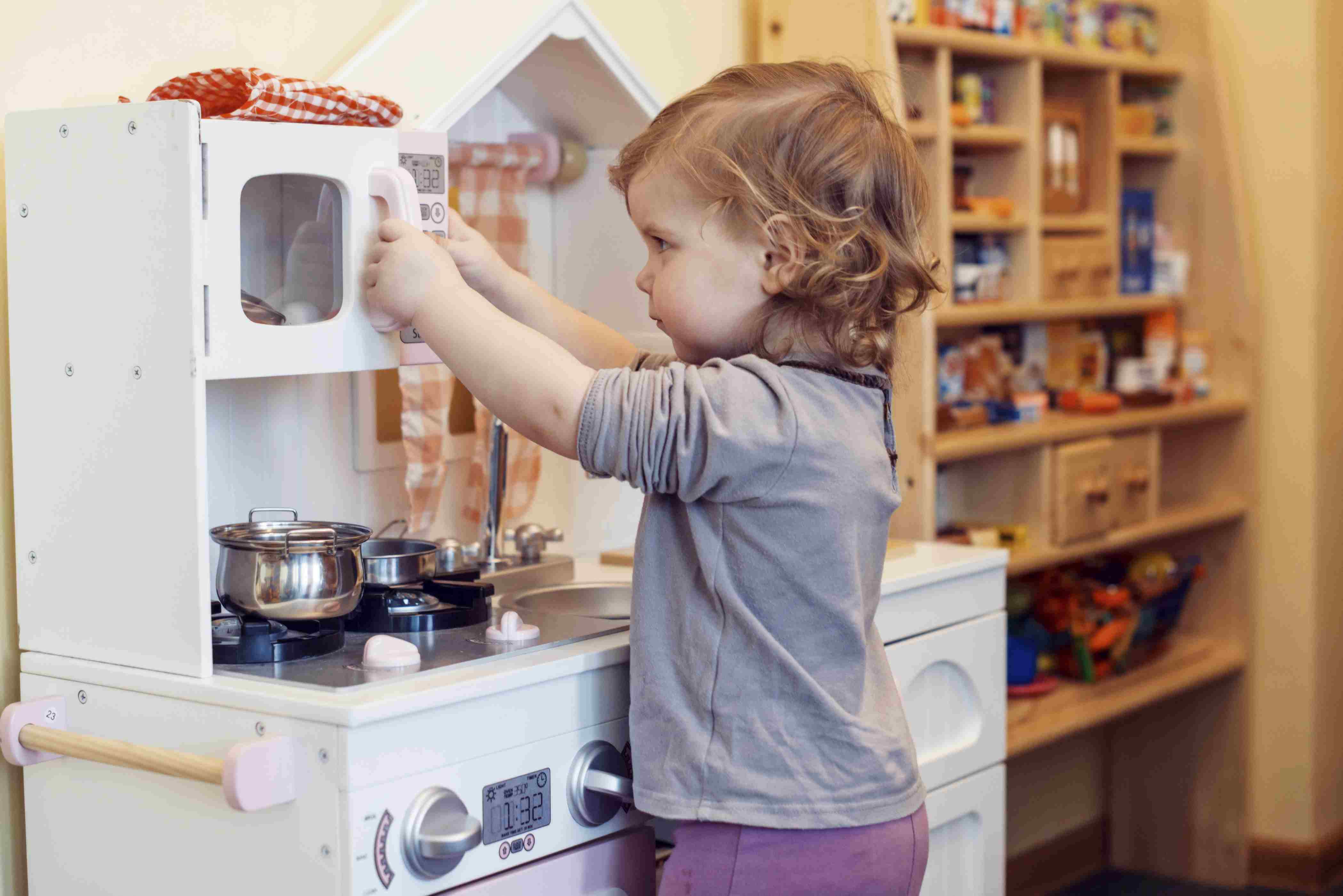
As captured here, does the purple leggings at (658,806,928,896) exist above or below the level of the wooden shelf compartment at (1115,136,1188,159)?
below

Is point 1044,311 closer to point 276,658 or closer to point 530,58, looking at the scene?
point 530,58

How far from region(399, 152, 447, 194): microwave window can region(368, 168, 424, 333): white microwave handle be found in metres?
0.04

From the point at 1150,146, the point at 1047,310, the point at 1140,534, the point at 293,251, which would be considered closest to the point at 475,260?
the point at 293,251

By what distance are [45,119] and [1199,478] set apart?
244 cm

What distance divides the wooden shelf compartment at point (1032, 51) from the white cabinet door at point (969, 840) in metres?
1.10

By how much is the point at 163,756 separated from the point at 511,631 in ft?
0.95

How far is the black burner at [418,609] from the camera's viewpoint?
1.27m

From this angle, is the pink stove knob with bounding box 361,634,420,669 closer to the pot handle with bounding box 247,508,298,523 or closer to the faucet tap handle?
the pot handle with bounding box 247,508,298,523

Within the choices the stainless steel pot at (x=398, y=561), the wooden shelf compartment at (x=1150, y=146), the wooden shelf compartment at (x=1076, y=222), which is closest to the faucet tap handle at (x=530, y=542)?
the stainless steel pot at (x=398, y=561)

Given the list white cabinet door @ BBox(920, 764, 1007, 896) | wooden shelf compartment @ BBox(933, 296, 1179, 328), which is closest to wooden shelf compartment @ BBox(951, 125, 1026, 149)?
wooden shelf compartment @ BBox(933, 296, 1179, 328)

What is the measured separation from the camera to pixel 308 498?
4.99 ft

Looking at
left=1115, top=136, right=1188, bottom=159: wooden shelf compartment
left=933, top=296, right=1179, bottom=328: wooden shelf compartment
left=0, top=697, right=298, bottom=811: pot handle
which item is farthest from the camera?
left=1115, top=136, right=1188, bottom=159: wooden shelf compartment

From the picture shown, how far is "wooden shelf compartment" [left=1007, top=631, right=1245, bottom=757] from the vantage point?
2.41 meters

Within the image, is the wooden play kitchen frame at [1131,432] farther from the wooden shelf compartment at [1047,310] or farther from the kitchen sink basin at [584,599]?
the kitchen sink basin at [584,599]
